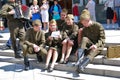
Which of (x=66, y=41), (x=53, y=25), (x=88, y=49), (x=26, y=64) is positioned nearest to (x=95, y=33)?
(x=88, y=49)

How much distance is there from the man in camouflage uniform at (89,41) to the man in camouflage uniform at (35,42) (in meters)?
1.09

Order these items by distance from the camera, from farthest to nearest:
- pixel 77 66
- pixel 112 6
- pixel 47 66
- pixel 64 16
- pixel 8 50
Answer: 1. pixel 112 6
2. pixel 8 50
3. pixel 64 16
4. pixel 47 66
5. pixel 77 66

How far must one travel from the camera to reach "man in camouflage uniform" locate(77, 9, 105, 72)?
6891mm

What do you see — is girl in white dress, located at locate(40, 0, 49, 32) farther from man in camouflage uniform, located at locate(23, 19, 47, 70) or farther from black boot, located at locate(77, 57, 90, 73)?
black boot, located at locate(77, 57, 90, 73)

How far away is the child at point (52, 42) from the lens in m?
7.49

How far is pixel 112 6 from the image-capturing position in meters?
12.7

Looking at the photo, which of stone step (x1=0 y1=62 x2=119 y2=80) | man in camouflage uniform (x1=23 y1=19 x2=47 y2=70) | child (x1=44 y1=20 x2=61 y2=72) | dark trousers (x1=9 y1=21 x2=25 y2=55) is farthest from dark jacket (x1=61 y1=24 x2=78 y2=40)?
dark trousers (x1=9 y1=21 x2=25 y2=55)

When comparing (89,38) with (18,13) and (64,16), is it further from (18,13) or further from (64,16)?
(18,13)

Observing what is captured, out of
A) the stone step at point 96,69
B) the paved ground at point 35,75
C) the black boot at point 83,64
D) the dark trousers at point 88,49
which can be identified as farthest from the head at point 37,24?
the black boot at point 83,64

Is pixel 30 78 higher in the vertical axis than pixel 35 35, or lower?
lower

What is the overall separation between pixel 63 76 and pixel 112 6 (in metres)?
6.42

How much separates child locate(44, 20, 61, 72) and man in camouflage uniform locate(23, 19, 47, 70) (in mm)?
167

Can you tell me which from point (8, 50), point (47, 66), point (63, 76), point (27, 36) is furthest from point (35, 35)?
point (8, 50)

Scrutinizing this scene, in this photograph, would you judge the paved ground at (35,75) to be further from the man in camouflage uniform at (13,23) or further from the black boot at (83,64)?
the man in camouflage uniform at (13,23)
